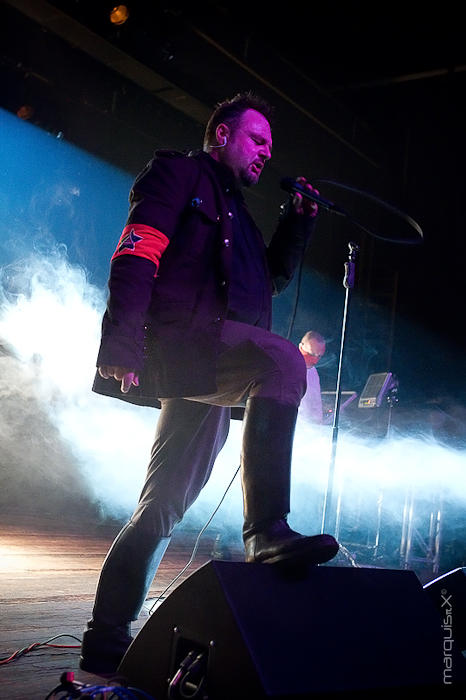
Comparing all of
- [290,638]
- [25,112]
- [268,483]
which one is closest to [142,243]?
[268,483]

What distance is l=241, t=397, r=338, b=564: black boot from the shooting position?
1.40 metres

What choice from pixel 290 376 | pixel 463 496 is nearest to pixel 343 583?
pixel 290 376

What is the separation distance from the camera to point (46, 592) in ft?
8.65

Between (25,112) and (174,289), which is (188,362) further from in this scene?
(25,112)

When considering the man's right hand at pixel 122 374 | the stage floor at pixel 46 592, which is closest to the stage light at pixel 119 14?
the stage floor at pixel 46 592

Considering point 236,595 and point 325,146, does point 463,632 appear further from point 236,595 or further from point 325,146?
point 325,146

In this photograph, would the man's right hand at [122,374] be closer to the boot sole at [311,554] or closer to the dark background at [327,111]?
the boot sole at [311,554]

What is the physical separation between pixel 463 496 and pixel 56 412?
408 cm

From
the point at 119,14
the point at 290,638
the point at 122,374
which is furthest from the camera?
the point at 119,14

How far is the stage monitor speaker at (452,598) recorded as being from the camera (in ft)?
5.20

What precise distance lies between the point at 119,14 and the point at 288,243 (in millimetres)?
3984

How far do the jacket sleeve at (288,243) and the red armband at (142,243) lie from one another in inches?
21.4

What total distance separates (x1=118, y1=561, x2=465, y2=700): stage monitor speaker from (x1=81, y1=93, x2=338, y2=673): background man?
0.45 ft

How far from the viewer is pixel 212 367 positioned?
1.67 m
